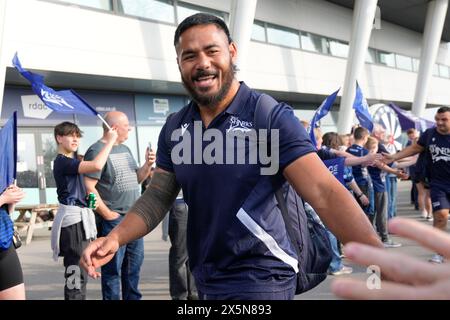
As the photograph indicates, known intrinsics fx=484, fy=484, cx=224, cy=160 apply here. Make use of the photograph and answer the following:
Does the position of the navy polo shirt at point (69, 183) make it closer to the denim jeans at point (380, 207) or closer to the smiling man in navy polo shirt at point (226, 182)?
the smiling man in navy polo shirt at point (226, 182)

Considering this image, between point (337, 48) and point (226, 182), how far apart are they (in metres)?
23.3

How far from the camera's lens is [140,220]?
2279mm

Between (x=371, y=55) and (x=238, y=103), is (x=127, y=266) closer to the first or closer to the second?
(x=238, y=103)

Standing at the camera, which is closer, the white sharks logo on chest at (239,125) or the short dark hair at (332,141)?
the white sharks logo on chest at (239,125)

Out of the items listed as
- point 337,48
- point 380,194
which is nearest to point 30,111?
point 380,194

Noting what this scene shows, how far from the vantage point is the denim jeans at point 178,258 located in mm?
5195

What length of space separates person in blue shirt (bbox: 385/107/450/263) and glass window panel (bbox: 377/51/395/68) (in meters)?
21.5

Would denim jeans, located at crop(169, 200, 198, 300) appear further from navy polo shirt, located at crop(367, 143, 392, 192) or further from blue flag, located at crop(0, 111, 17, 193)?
navy polo shirt, located at crop(367, 143, 392, 192)

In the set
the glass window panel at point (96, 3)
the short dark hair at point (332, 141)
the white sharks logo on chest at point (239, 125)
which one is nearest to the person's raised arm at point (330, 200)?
the white sharks logo on chest at point (239, 125)

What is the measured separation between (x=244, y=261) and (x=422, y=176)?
6.04 metres

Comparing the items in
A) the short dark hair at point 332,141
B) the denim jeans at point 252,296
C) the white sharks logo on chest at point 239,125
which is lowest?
the denim jeans at point 252,296

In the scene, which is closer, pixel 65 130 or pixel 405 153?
pixel 65 130

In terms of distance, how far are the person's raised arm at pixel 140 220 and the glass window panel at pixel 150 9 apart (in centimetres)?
1379
